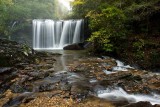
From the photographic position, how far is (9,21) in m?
31.2

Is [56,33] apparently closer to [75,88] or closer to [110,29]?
[110,29]

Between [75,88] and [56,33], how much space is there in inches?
818

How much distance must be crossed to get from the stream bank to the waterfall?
15.4 meters

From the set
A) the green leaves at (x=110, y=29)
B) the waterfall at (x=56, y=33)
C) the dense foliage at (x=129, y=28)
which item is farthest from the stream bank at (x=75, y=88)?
the waterfall at (x=56, y=33)

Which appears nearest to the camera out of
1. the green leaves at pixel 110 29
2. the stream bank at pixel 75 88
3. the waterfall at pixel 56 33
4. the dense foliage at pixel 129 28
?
the stream bank at pixel 75 88

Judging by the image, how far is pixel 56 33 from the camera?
28.4m

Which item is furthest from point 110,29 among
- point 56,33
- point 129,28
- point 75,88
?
point 56,33

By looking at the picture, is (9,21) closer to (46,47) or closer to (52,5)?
(46,47)

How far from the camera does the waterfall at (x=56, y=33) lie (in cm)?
2658

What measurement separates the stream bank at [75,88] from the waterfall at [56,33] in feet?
50.4

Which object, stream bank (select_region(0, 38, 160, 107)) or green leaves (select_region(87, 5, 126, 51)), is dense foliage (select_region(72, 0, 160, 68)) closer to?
green leaves (select_region(87, 5, 126, 51))

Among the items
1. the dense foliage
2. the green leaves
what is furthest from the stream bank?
the green leaves

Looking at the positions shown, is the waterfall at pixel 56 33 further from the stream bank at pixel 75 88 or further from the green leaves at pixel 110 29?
the stream bank at pixel 75 88

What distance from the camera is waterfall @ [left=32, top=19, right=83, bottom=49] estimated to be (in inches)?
1046
